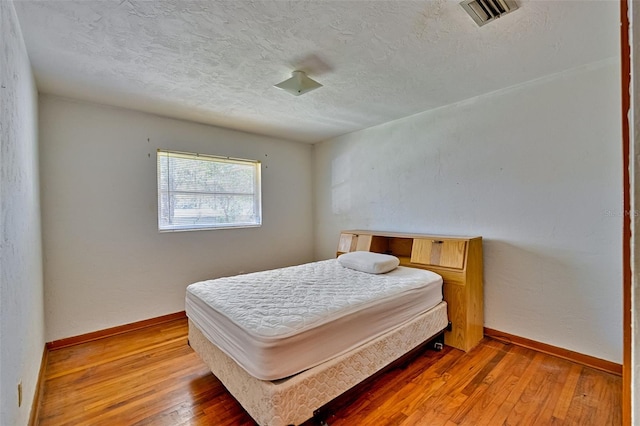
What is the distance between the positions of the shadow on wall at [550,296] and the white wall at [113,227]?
9.56ft

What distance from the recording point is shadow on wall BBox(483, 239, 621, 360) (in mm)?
2189

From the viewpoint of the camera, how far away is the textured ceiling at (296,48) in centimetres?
157

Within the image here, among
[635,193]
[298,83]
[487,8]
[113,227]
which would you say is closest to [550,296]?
[487,8]

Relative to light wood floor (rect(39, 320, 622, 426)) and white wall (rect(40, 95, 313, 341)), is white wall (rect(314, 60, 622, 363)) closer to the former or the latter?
light wood floor (rect(39, 320, 622, 426))

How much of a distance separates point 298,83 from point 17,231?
197 centimetres

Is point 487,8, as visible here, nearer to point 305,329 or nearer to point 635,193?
point 635,193

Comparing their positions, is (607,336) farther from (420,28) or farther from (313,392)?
(420,28)

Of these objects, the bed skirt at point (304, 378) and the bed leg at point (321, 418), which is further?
the bed leg at point (321, 418)

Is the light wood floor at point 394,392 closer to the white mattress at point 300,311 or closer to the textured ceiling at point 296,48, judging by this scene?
the white mattress at point 300,311

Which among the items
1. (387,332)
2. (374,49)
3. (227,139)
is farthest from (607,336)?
(227,139)

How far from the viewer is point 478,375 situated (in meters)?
2.12

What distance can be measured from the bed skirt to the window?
1.59m

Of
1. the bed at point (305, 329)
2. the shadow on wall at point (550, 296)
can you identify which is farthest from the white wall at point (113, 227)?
the shadow on wall at point (550, 296)

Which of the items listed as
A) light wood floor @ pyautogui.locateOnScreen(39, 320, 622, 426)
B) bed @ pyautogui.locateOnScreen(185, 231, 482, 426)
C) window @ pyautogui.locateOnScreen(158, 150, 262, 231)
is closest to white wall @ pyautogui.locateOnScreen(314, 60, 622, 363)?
light wood floor @ pyautogui.locateOnScreen(39, 320, 622, 426)
